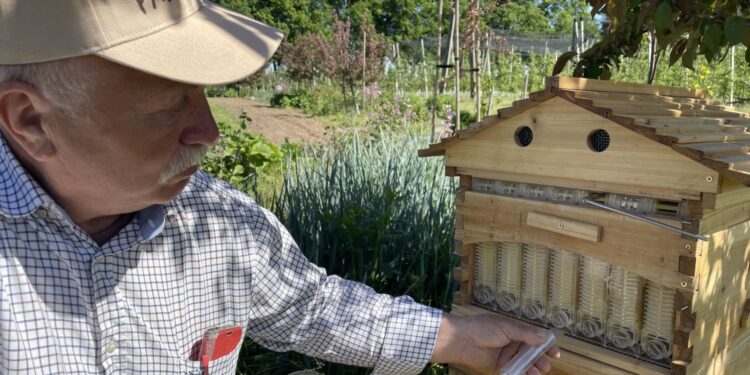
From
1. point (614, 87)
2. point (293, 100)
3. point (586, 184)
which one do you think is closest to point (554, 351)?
point (586, 184)

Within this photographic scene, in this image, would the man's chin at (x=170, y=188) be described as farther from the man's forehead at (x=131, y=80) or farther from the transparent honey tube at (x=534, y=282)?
the transparent honey tube at (x=534, y=282)

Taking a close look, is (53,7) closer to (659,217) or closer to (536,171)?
(536,171)

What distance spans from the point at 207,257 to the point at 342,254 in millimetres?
1309

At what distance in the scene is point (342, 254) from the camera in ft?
8.78

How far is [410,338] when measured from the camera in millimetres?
1558

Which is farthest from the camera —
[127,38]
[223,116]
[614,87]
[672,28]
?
[223,116]

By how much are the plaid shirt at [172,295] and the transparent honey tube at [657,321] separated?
0.51m

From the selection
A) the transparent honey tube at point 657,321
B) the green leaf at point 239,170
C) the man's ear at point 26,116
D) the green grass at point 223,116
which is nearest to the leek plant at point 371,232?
the transparent honey tube at point 657,321

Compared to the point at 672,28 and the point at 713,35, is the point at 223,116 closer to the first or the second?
the point at 672,28

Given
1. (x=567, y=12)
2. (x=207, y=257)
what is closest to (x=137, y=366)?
(x=207, y=257)

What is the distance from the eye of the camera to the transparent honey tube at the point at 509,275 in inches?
63.0

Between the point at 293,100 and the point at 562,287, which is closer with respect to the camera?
the point at 562,287

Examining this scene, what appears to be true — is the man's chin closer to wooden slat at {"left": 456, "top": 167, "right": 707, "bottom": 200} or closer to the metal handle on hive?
wooden slat at {"left": 456, "top": 167, "right": 707, "bottom": 200}

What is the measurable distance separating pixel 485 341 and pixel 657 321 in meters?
0.40
